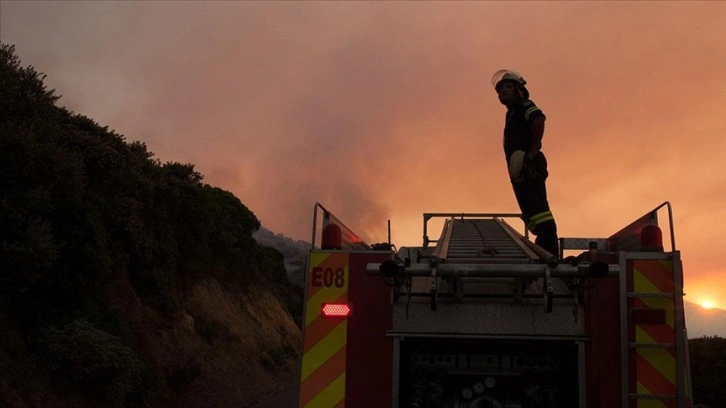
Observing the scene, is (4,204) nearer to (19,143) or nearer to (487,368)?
(19,143)

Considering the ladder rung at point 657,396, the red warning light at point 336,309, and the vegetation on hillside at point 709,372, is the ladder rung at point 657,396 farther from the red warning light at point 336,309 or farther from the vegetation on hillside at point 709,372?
the vegetation on hillside at point 709,372

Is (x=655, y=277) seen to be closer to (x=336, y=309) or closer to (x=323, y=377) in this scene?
(x=336, y=309)

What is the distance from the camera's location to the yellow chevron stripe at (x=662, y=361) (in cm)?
448

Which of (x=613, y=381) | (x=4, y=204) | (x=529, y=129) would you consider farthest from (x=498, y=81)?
(x=4, y=204)

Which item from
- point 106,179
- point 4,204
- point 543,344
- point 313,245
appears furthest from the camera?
point 106,179

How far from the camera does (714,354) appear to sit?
16203mm

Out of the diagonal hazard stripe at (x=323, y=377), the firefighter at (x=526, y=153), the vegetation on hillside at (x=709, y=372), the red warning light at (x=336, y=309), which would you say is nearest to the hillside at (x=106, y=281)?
the diagonal hazard stripe at (x=323, y=377)

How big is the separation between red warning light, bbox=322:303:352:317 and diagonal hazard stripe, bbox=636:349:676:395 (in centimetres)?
200

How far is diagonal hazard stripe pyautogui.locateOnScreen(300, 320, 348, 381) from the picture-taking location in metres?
4.85

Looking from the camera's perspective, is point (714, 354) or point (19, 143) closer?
point (19, 143)

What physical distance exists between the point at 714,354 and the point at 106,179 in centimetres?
1491

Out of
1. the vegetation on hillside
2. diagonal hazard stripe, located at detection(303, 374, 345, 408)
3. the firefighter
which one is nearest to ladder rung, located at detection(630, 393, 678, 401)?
diagonal hazard stripe, located at detection(303, 374, 345, 408)

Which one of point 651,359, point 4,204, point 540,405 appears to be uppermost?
point 4,204

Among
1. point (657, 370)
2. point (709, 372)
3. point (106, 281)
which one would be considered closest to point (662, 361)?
point (657, 370)
